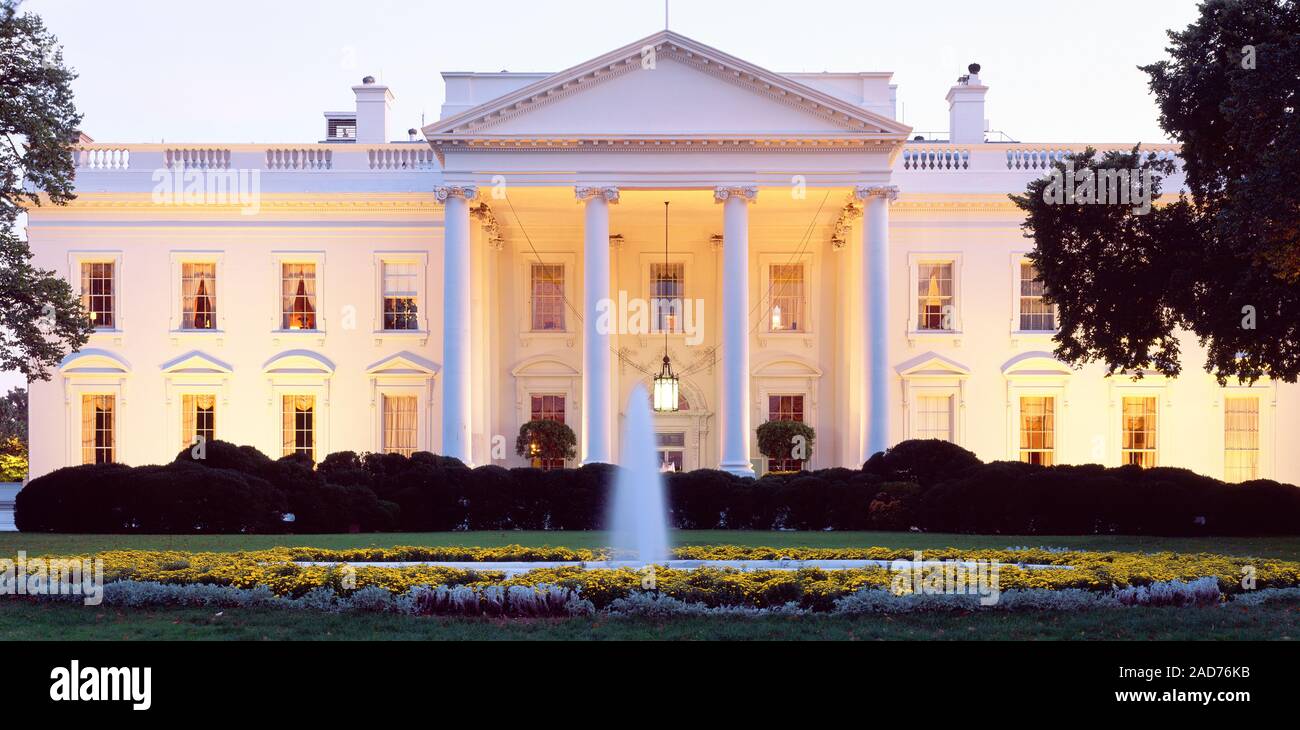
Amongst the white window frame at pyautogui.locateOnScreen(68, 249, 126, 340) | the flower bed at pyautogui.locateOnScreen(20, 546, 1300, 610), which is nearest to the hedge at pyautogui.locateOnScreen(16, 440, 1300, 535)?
the flower bed at pyautogui.locateOnScreen(20, 546, 1300, 610)

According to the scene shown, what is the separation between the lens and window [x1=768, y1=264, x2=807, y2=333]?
31938mm

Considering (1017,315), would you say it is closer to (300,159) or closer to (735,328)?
(735,328)

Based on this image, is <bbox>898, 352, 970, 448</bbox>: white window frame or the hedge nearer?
the hedge

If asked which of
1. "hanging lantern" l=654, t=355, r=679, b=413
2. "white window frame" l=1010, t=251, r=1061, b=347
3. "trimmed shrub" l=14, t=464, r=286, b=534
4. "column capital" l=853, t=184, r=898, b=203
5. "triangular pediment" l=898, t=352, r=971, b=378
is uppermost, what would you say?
"column capital" l=853, t=184, r=898, b=203

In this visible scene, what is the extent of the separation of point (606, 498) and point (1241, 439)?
759 inches

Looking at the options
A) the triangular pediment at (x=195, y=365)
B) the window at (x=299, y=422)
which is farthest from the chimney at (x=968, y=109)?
the triangular pediment at (x=195, y=365)

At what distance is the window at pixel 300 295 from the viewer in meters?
30.9

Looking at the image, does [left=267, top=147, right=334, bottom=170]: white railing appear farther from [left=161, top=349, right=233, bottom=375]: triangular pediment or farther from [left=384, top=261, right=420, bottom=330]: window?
[left=161, top=349, right=233, bottom=375]: triangular pediment

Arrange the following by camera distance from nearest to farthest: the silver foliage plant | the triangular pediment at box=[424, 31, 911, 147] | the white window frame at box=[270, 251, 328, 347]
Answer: the silver foliage plant, the triangular pediment at box=[424, 31, 911, 147], the white window frame at box=[270, 251, 328, 347]

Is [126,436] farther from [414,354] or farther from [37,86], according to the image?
[37,86]

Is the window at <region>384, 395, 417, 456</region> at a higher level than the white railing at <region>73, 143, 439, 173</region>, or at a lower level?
lower

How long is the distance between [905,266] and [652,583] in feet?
72.2

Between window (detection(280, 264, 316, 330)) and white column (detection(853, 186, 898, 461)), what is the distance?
15233 millimetres

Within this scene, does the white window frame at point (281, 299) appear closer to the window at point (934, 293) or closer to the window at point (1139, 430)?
the window at point (934, 293)
